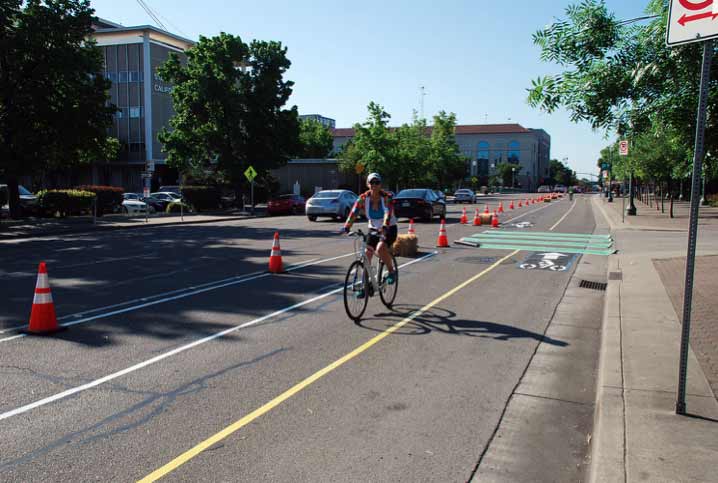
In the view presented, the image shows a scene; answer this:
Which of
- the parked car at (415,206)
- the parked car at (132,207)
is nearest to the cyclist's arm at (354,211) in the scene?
the parked car at (415,206)

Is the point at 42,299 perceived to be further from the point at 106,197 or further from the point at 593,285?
the point at 106,197

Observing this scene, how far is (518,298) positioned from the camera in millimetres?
9586

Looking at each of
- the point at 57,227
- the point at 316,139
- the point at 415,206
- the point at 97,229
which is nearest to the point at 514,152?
the point at 316,139

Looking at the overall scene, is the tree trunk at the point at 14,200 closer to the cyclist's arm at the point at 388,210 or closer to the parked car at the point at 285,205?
the parked car at the point at 285,205

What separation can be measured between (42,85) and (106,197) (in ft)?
30.0

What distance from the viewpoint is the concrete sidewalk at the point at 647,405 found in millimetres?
3619

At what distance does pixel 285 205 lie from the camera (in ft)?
128

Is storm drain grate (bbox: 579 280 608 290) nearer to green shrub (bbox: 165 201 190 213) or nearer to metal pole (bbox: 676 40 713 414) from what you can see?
metal pole (bbox: 676 40 713 414)

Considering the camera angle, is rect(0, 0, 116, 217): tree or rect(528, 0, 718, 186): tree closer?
rect(528, 0, 718, 186): tree

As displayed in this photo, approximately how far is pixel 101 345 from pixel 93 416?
6.85 ft

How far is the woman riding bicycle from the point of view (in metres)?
8.17

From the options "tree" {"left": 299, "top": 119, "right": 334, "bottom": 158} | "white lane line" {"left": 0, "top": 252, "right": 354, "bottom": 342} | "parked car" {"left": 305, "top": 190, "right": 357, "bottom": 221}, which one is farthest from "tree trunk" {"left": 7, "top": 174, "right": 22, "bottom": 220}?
"tree" {"left": 299, "top": 119, "right": 334, "bottom": 158}

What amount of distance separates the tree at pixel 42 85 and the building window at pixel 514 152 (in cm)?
13915

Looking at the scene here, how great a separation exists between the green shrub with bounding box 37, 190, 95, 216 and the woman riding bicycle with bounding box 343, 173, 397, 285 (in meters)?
24.8
